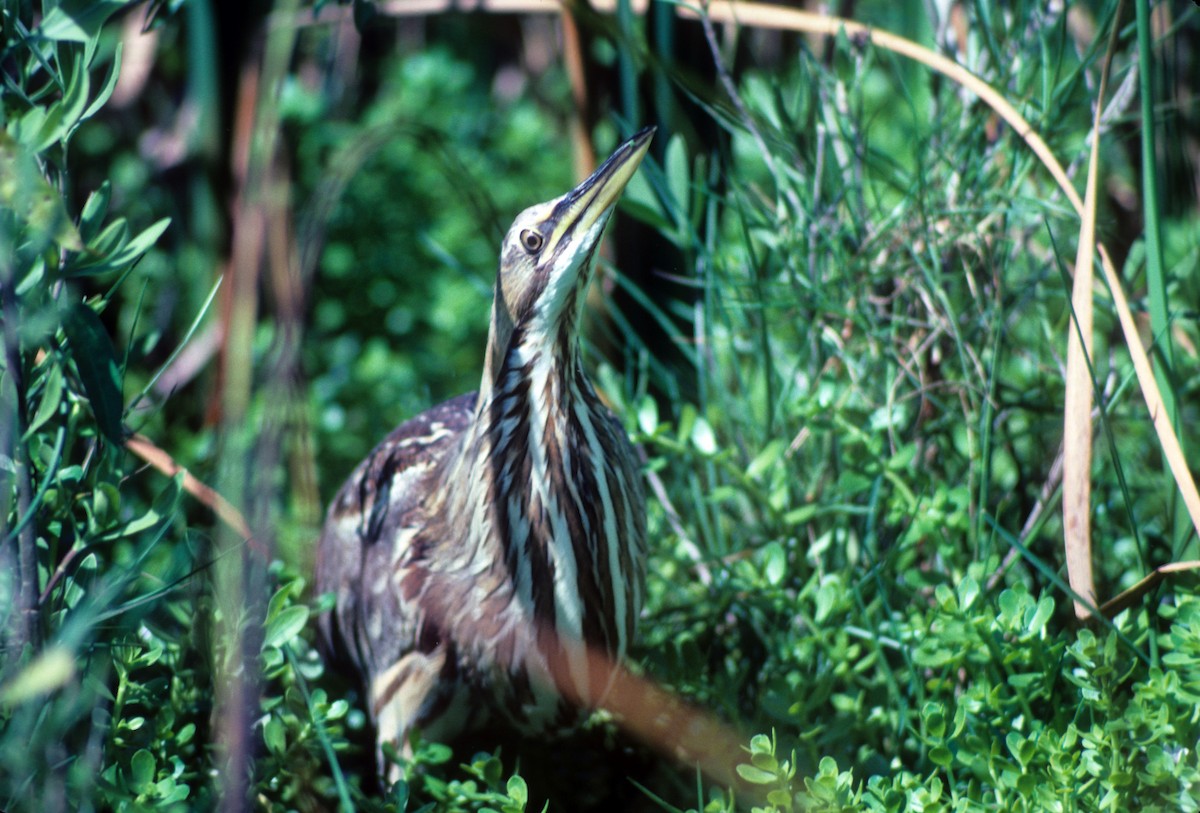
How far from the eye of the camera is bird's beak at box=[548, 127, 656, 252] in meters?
1.38

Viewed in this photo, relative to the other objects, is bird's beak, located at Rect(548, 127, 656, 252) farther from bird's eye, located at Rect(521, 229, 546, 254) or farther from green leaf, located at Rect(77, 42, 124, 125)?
green leaf, located at Rect(77, 42, 124, 125)

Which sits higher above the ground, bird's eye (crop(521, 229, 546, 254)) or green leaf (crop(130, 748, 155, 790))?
bird's eye (crop(521, 229, 546, 254))

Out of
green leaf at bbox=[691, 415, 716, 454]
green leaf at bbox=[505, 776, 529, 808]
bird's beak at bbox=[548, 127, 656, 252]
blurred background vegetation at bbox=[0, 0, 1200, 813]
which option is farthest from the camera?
green leaf at bbox=[691, 415, 716, 454]

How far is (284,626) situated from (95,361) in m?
0.37

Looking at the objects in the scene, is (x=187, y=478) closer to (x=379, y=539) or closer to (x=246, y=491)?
(x=379, y=539)

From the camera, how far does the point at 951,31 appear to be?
2.11 m

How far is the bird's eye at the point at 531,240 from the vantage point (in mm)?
1416

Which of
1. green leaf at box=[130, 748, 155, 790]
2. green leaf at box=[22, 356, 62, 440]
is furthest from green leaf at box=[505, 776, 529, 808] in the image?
green leaf at box=[22, 356, 62, 440]

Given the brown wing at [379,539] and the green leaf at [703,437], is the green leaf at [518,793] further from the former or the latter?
the green leaf at [703,437]

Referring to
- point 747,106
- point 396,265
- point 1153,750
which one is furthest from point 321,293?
point 1153,750

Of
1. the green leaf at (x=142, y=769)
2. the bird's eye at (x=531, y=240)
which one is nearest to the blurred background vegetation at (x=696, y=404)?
the green leaf at (x=142, y=769)

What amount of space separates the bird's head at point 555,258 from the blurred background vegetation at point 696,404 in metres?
0.12

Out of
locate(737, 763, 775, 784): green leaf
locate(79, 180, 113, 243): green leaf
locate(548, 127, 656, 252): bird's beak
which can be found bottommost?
locate(737, 763, 775, 784): green leaf

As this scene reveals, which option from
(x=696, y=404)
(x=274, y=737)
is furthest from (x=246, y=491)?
(x=696, y=404)
